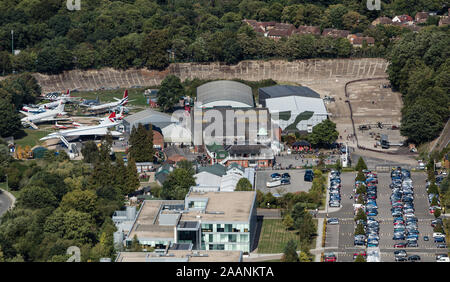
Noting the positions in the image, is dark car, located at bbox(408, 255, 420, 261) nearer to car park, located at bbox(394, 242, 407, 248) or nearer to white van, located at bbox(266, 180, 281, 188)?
car park, located at bbox(394, 242, 407, 248)

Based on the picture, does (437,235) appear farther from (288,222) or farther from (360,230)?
(288,222)

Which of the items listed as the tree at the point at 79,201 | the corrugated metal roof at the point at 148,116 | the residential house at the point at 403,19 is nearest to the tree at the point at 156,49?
the corrugated metal roof at the point at 148,116

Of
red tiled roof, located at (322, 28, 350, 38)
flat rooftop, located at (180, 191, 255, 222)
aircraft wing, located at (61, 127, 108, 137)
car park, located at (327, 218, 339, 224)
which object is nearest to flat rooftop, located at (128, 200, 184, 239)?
flat rooftop, located at (180, 191, 255, 222)

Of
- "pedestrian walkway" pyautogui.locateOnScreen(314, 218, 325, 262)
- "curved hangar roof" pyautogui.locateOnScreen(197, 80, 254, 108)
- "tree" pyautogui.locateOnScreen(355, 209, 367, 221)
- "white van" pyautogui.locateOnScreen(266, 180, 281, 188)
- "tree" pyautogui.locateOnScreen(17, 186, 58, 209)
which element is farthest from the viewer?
"curved hangar roof" pyautogui.locateOnScreen(197, 80, 254, 108)

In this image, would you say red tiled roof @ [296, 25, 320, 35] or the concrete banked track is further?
red tiled roof @ [296, 25, 320, 35]

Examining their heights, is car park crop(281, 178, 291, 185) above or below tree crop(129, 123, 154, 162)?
below

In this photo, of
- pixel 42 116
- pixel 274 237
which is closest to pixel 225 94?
pixel 42 116

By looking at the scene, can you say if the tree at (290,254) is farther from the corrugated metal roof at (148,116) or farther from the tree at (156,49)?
the tree at (156,49)
